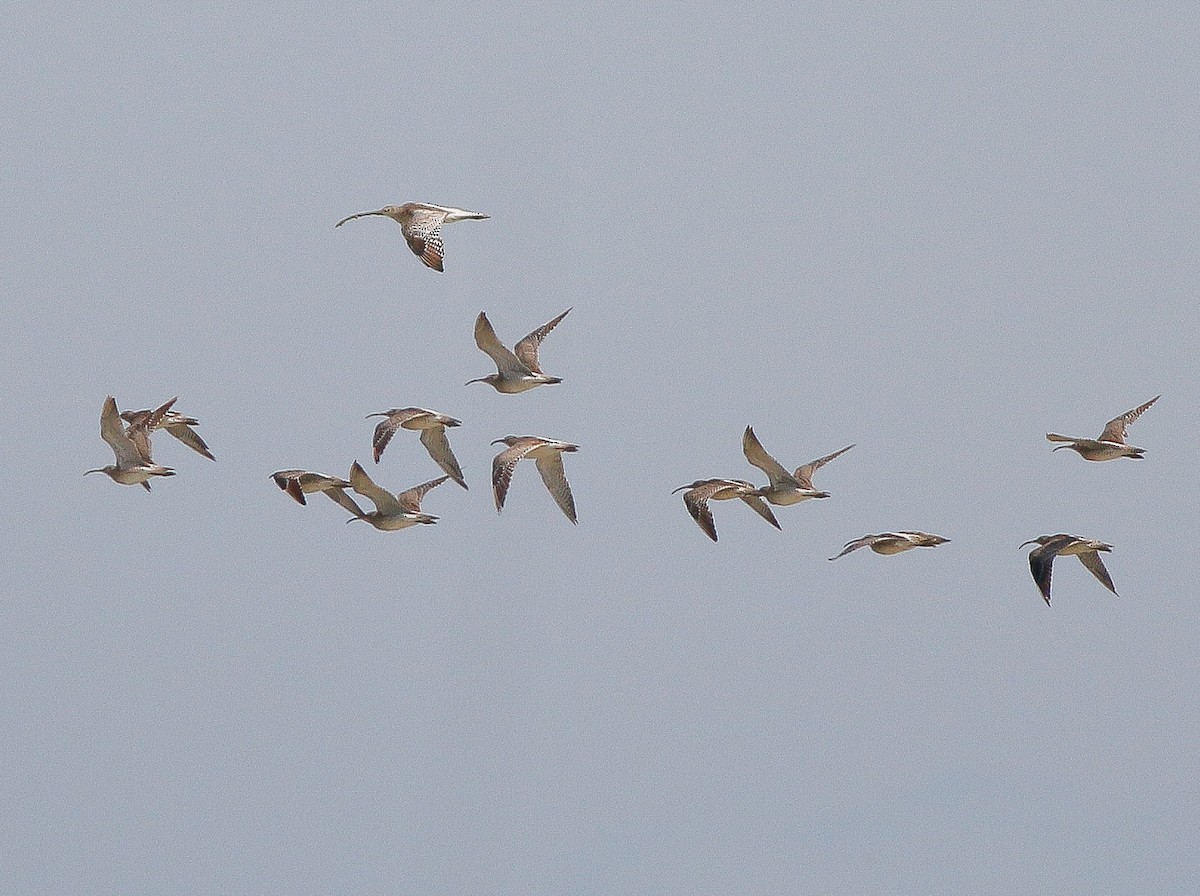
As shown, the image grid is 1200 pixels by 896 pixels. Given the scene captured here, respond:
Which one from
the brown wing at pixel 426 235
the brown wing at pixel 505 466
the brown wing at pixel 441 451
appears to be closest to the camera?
the brown wing at pixel 426 235

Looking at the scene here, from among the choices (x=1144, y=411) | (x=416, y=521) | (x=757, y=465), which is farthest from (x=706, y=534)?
(x=1144, y=411)

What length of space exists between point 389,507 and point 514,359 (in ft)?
13.0

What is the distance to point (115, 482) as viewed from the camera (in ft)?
149

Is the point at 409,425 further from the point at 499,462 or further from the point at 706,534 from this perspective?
the point at 706,534

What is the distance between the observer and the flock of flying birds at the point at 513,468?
140ft

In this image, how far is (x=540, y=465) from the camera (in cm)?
4403

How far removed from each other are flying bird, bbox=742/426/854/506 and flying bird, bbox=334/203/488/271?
6492 millimetres

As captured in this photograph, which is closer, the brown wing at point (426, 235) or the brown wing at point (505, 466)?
the brown wing at point (426, 235)

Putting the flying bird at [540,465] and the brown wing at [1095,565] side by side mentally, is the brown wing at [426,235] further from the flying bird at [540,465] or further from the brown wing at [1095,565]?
the brown wing at [1095,565]

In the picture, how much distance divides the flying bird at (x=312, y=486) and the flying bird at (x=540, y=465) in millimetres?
3183

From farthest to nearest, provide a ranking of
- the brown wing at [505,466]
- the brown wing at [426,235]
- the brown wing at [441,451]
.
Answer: the brown wing at [441,451]
the brown wing at [505,466]
the brown wing at [426,235]

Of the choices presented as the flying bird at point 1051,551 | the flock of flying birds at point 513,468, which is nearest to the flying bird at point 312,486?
the flock of flying birds at point 513,468

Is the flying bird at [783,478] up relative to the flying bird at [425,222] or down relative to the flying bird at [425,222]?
down

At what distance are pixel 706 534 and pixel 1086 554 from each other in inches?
254
